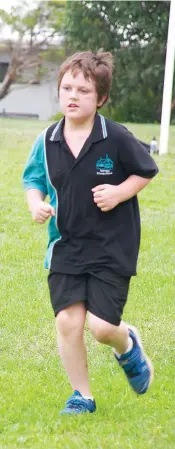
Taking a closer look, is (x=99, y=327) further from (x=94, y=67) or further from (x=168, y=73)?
(x=168, y=73)

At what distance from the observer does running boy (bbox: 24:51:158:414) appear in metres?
4.23

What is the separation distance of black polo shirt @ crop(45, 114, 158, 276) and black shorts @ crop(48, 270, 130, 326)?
0.15 feet

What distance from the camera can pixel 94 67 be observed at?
4.27m

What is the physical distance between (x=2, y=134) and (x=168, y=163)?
7.48 metres

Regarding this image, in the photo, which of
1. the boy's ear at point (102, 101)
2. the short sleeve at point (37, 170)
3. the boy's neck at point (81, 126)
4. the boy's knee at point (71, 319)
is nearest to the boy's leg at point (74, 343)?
the boy's knee at point (71, 319)

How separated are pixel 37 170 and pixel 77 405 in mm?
1177

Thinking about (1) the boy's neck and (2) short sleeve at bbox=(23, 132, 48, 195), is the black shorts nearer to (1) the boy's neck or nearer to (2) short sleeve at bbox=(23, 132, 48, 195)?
(2) short sleeve at bbox=(23, 132, 48, 195)

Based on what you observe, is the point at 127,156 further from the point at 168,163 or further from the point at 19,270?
the point at 168,163

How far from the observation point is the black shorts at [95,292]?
14.0 feet

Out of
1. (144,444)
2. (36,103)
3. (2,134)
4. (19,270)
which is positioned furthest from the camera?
(36,103)

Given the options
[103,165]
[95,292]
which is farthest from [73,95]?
[95,292]

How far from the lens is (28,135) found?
22297 millimetres

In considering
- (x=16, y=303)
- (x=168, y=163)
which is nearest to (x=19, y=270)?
(x=16, y=303)

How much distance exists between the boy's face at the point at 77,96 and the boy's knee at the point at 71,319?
91 cm
